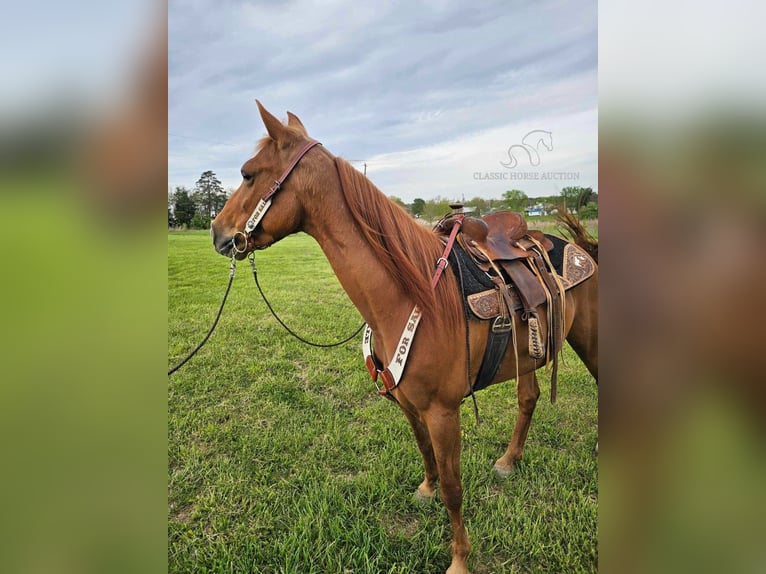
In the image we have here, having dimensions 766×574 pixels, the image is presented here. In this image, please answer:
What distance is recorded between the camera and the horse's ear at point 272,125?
1248 mm

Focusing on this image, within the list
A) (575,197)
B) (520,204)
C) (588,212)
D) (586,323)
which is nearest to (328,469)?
(586,323)

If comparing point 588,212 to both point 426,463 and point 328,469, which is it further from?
point 328,469

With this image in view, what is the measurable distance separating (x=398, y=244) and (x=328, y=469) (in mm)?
1606

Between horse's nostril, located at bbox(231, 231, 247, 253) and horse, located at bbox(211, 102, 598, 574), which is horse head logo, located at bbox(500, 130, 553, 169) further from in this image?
horse's nostril, located at bbox(231, 231, 247, 253)

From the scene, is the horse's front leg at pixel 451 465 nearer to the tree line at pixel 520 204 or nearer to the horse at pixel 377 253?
the horse at pixel 377 253

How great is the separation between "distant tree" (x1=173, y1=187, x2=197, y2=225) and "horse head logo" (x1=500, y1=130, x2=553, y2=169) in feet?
7.89

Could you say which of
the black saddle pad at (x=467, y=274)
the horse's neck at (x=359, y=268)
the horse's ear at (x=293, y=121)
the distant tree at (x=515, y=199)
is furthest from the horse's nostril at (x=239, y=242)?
the distant tree at (x=515, y=199)

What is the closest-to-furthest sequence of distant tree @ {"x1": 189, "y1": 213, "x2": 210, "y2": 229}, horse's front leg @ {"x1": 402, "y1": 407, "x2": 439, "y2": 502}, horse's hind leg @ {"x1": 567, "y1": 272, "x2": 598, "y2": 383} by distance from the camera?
1. horse's front leg @ {"x1": 402, "y1": 407, "x2": 439, "y2": 502}
2. distant tree @ {"x1": 189, "y1": 213, "x2": 210, "y2": 229}
3. horse's hind leg @ {"x1": 567, "y1": 272, "x2": 598, "y2": 383}

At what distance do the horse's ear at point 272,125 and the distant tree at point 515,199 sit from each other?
2.21m

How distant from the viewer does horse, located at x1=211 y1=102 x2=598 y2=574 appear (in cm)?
132

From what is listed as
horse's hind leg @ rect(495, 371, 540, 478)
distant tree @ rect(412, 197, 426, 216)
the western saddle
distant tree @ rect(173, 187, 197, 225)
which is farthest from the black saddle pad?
distant tree @ rect(173, 187, 197, 225)
